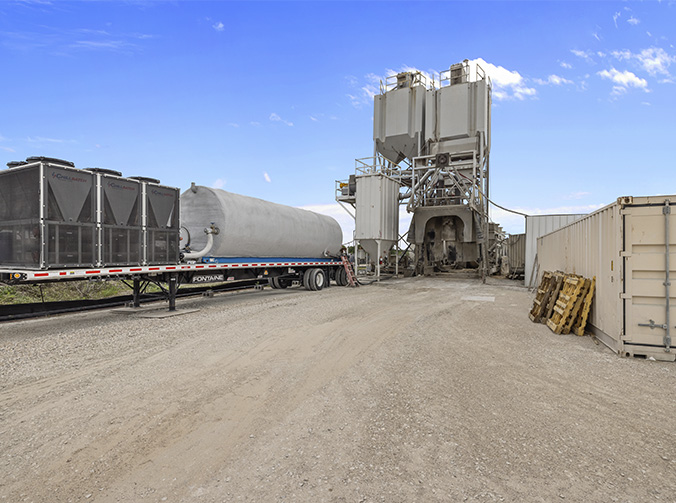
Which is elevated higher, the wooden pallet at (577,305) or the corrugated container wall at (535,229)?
the corrugated container wall at (535,229)

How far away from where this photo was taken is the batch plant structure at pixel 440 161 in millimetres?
23938

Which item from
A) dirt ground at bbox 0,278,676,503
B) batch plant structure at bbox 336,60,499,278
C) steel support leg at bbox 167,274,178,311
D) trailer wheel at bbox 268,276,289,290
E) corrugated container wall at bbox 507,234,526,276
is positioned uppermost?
batch plant structure at bbox 336,60,499,278

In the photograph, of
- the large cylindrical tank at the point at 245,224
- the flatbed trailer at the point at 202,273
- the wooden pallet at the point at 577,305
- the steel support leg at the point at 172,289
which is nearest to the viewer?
the flatbed trailer at the point at 202,273

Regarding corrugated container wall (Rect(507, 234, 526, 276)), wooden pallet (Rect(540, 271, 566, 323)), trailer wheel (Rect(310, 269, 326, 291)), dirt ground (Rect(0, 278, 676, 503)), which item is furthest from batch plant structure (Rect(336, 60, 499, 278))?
dirt ground (Rect(0, 278, 676, 503))

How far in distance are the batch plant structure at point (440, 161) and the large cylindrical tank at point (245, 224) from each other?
7537 mm

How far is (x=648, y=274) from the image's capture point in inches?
259

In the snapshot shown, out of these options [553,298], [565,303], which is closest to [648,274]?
[565,303]

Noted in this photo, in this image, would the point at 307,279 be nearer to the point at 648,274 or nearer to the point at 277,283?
the point at 277,283

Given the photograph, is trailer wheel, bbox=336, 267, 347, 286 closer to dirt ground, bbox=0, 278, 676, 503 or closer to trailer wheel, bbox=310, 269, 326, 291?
trailer wheel, bbox=310, 269, 326, 291

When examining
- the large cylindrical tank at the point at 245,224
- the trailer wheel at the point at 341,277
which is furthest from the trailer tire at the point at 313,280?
the trailer wheel at the point at 341,277

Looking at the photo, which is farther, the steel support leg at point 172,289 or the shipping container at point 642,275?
Result: the steel support leg at point 172,289

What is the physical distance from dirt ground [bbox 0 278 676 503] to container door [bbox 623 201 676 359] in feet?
1.78

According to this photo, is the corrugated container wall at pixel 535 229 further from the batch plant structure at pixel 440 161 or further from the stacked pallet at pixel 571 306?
the stacked pallet at pixel 571 306

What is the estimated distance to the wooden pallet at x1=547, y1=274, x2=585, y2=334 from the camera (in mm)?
8219
